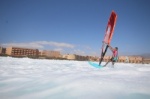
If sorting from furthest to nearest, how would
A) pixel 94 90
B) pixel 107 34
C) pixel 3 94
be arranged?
pixel 107 34, pixel 94 90, pixel 3 94

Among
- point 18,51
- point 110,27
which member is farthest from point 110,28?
point 18,51

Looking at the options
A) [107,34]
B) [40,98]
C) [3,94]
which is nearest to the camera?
[40,98]

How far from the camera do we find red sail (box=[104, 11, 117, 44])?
9188mm

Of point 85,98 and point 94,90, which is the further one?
point 94,90

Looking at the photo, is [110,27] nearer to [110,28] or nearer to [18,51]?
[110,28]

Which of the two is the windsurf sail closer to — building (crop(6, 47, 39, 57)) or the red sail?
the red sail

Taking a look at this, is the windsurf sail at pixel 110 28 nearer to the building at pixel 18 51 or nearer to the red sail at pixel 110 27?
the red sail at pixel 110 27

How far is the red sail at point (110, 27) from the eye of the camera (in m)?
9.19

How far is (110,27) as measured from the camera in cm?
949

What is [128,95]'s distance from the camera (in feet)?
10.8

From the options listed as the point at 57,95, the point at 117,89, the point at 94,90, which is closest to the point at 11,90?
the point at 57,95

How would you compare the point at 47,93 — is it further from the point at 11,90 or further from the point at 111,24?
the point at 111,24

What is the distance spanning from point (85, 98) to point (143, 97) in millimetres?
1076

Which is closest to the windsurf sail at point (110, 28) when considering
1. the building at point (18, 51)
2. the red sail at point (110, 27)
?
the red sail at point (110, 27)
